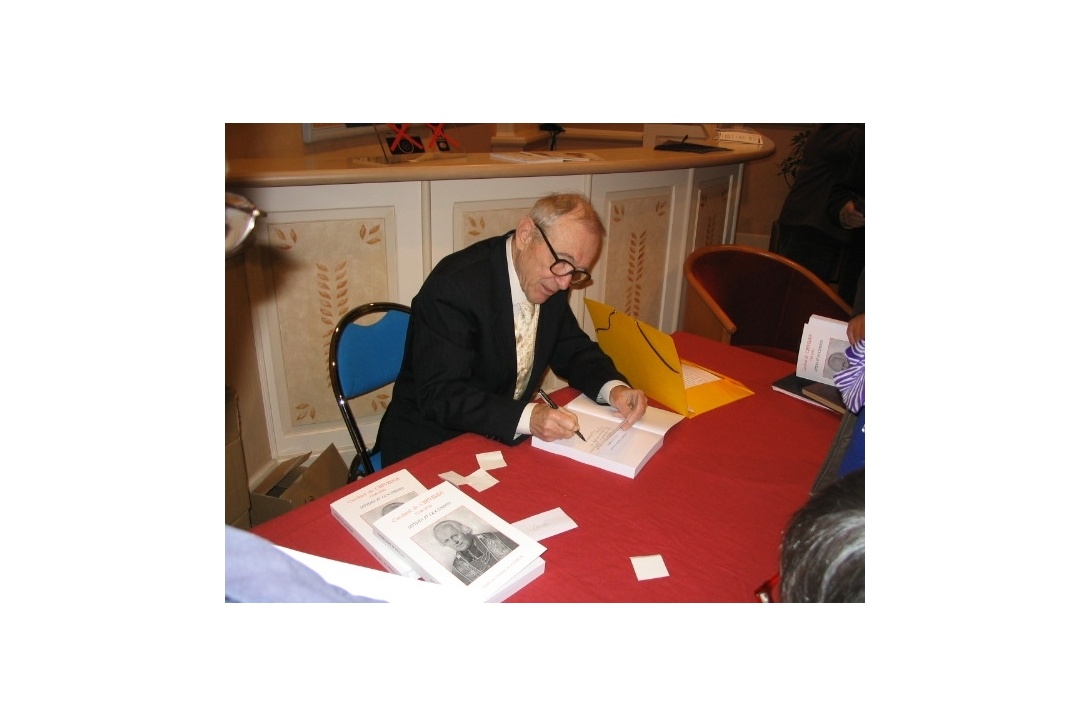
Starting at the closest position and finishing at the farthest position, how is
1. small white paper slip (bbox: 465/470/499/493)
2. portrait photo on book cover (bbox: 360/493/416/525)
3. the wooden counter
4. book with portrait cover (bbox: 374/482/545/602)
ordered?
1. book with portrait cover (bbox: 374/482/545/602)
2. portrait photo on book cover (bbox: 360/493/416/525)
3. small white paper slip (bbox: 465/470/499/493)
4. the wooden counter

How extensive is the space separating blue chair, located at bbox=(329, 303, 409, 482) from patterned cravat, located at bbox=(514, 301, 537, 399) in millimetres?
381

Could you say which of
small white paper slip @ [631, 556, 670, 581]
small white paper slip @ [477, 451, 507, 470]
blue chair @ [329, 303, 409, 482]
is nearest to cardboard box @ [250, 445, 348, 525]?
blue chair @ [329, 303, 409, 482]

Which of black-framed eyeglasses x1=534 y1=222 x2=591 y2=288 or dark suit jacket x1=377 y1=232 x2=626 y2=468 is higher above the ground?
black-framed eyeglasses x1=534 y1=222 x2=591 y2=288

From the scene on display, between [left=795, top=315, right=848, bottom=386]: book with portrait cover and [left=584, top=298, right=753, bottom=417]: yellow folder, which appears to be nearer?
[left=584, top=298, right=753, bottom=417]: yellow folder

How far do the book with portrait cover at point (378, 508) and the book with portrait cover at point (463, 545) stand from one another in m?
0.01

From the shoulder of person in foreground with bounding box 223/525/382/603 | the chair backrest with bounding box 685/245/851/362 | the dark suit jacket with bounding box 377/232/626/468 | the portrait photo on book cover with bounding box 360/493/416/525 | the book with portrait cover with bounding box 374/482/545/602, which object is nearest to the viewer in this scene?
the shoulder of person in foreground with bounding box 223/525/382/603

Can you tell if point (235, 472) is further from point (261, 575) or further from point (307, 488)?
point (261, 575)

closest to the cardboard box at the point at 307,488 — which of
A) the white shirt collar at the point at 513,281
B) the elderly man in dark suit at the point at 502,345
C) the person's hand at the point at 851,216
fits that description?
the elderly man in dark suit at the point at 502,345

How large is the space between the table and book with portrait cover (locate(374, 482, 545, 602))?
1.7 inches

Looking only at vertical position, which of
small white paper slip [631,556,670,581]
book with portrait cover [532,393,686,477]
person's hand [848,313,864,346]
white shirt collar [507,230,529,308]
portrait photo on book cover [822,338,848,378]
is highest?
white shirt collar [507,230,529,308]

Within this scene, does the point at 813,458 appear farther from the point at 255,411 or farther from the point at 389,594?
the point at 255,411

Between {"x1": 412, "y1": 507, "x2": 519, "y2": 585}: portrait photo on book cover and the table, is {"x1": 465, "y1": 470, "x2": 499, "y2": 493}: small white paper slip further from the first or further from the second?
{"x1": 412, "y1": 507, "x2": 519, "y2": 585}: portrait photo on book cover

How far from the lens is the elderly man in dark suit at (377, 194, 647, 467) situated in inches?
59.7
